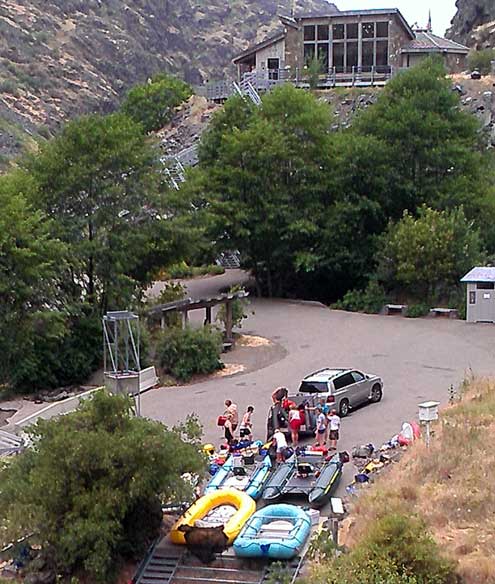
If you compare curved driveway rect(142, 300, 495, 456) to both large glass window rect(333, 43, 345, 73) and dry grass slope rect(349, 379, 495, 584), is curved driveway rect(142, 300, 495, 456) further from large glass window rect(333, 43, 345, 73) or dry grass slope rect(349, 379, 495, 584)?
large glass window rect(333, 43, 345, 73)

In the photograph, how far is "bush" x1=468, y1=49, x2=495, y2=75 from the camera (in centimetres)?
6438

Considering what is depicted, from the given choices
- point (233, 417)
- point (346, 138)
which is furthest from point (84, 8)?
point (233, 417)

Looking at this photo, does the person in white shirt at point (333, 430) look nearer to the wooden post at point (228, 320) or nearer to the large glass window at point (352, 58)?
the wooden post at point (228, 320)

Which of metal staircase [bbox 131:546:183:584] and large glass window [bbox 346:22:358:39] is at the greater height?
large glass window [bbox 346:22:358:39]

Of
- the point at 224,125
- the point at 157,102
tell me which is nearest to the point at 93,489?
the point at 224,125

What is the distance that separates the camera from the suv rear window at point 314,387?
77.8ft

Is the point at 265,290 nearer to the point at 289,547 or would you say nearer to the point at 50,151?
the point at 50,151

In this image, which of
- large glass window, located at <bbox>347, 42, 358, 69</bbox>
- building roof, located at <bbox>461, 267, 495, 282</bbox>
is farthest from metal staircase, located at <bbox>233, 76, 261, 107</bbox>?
building roof, located at <bbox>461, 267, 495, 282</bbox>

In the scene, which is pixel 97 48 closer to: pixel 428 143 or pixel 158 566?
pixel 428 143

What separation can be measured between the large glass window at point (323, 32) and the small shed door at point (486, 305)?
3231 cm

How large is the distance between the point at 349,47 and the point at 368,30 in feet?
5.34

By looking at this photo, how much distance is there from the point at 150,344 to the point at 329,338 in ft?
23.0

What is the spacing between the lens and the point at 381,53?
63.6 meters

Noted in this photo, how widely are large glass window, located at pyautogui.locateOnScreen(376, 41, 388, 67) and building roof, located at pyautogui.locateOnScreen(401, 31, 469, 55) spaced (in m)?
1.28
